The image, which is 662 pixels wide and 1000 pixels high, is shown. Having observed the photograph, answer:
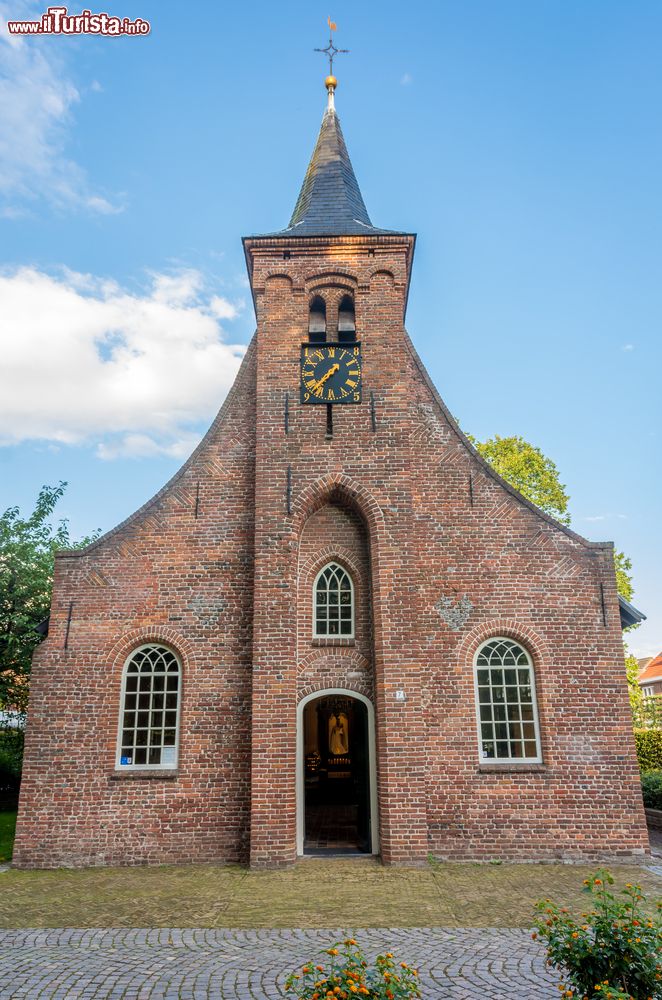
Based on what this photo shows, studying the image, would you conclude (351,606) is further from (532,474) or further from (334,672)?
(532,474)

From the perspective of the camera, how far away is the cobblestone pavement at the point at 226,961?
229 inches

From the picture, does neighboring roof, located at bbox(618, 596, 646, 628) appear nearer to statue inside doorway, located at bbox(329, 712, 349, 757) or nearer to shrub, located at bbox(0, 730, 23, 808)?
statue inside doorway, located at bbox(329, 712, 349, 757)

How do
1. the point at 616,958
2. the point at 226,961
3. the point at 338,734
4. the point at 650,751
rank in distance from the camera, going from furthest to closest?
the point at 338,734, the point at 650,751, the point at 226,961, the point at 616,958

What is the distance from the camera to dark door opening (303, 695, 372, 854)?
11.1 meters

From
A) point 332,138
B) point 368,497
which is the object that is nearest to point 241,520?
point 368,497

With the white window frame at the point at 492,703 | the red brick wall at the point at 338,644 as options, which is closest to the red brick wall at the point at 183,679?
the red brick wall at the point at 338,644

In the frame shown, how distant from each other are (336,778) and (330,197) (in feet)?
46.4

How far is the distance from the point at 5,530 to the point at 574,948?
16124 millimetres

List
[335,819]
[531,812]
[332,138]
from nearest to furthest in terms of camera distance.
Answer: [531,812], [335,819], [332,138]

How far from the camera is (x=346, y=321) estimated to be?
41.8ft

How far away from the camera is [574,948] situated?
4.30 meters

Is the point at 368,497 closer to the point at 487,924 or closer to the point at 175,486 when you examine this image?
the point at 175,486

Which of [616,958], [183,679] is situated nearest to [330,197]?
[183,679]

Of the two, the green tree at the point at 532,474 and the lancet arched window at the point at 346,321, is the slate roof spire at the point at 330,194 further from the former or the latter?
the green tree at the point at 532,474
